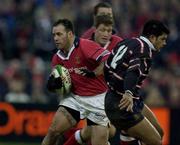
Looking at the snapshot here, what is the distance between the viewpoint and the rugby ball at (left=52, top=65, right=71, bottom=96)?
403 inches

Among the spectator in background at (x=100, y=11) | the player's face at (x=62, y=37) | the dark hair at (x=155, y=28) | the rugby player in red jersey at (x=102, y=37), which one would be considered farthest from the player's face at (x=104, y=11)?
the dark hair at (x=155, y=28)

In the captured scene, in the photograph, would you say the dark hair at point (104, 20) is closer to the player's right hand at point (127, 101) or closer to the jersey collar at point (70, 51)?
the jersey collar at point (70, 51)

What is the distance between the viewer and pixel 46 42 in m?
17.9

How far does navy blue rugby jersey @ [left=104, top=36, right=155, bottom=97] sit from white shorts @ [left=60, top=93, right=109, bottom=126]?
2.87 feet

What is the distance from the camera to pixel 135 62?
359 inches

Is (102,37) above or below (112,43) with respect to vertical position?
above

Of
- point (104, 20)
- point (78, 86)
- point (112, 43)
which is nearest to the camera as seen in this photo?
point (78, 86)

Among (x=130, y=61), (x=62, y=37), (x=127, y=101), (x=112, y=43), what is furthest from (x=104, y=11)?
(x=127, y=101)

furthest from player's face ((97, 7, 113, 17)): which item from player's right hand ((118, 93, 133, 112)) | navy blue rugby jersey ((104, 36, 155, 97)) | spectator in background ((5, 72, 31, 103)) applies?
spectator in background ((5, 72, 31, 103))

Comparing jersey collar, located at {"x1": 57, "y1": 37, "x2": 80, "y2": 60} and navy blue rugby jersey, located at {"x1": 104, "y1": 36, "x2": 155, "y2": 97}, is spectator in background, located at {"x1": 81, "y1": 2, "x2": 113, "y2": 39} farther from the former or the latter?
navy blue rugby jersey, located at {"x1": 104, "y1": 36, "x2": 155, "y2": 97}

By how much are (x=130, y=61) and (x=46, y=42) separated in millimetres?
8847

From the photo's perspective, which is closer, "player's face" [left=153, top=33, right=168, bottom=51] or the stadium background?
"player's face" [left=153, top=33, right=168, bottom=51]

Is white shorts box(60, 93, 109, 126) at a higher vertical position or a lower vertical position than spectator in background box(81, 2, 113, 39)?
lower

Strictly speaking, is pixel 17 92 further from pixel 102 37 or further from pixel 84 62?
pixel 84 62
